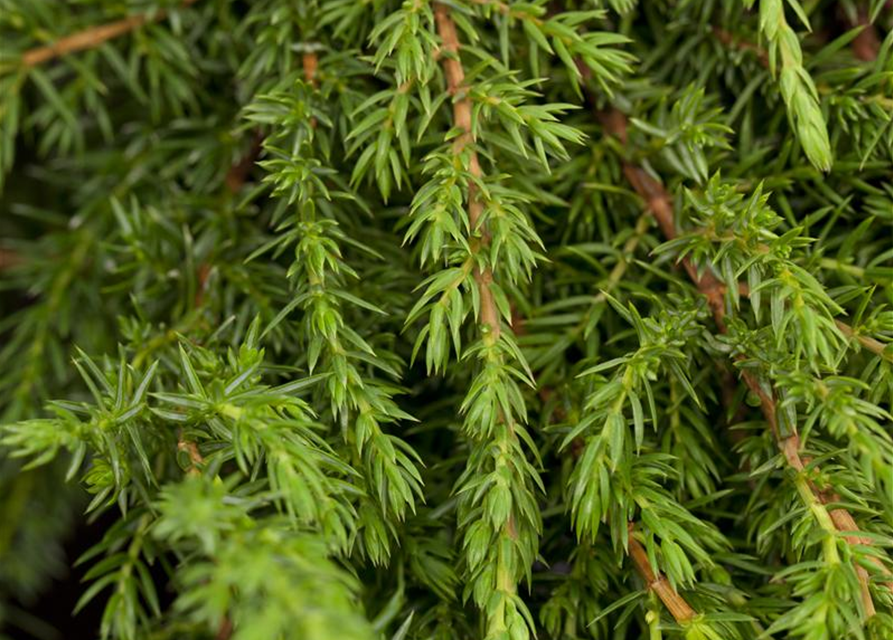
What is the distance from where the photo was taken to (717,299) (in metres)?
0.87

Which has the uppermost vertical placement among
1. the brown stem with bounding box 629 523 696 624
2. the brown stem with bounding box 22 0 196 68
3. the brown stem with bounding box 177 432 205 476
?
the brown stem with bounding box 22 0 196 68

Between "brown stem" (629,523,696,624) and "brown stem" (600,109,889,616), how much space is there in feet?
0.46

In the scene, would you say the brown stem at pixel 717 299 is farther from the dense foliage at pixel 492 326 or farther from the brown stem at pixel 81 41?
the brown stem at pixel 81 41

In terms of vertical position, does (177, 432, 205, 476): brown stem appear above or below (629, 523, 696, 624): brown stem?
above

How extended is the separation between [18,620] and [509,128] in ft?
3.47

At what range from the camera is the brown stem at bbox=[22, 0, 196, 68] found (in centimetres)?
113

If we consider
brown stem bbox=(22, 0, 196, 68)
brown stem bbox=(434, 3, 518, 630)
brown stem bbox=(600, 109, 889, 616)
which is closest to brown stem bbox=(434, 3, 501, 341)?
brown stem bbox=(434, 3, 518, 630)

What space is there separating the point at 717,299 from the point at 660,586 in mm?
275

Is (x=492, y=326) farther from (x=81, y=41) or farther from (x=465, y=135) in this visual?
(x=81, y=41)

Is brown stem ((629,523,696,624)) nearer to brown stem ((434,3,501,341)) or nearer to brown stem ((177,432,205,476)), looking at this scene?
brown stem ((434,3,501,341))

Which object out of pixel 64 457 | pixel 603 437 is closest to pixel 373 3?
pixel 603 437

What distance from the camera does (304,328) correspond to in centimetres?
85

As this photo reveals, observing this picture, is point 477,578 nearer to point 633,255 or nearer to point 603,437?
point 603,437

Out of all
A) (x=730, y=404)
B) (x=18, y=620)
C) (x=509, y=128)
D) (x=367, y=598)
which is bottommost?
(x=18, y=620)
